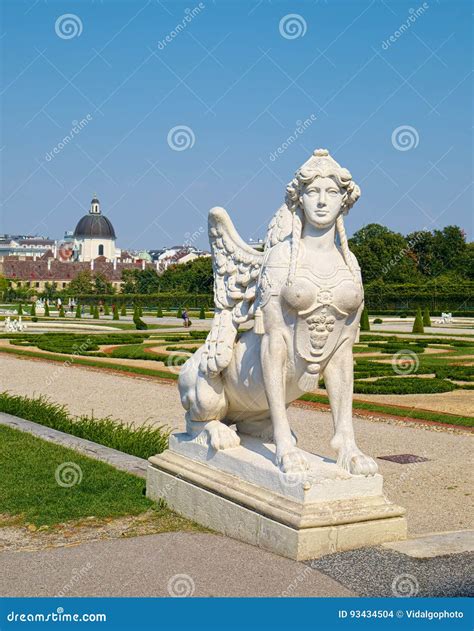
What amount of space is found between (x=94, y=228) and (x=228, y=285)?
152 meters

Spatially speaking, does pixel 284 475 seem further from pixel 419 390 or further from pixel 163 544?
pixel 419 390

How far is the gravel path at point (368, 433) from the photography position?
7047mm

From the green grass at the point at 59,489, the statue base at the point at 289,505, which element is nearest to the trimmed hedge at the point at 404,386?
the green grass at the point at 59,489

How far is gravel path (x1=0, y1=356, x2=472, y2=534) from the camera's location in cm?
705

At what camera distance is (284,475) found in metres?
5.38

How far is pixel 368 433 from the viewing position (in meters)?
10.3

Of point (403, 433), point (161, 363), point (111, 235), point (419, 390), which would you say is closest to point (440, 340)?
point (161, 363)

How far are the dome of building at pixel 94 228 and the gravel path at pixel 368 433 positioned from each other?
458ft

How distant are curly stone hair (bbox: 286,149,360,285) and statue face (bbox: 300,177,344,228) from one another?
1.5 inches

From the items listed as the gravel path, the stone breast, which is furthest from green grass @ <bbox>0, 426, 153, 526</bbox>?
the gravel path

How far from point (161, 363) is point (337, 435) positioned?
13.4 metres

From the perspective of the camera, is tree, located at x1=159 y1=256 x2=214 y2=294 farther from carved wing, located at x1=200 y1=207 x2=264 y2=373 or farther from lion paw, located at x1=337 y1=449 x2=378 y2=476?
lion paw, located at x1=337 y1=449 x2=378 y2=476

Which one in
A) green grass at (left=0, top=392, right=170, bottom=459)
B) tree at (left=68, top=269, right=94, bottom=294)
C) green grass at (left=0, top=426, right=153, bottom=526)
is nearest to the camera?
green grass at (left=0, top=426, right=153, bottom=526)

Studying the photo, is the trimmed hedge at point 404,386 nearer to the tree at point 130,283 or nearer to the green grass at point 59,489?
the green grass at point 59,489
